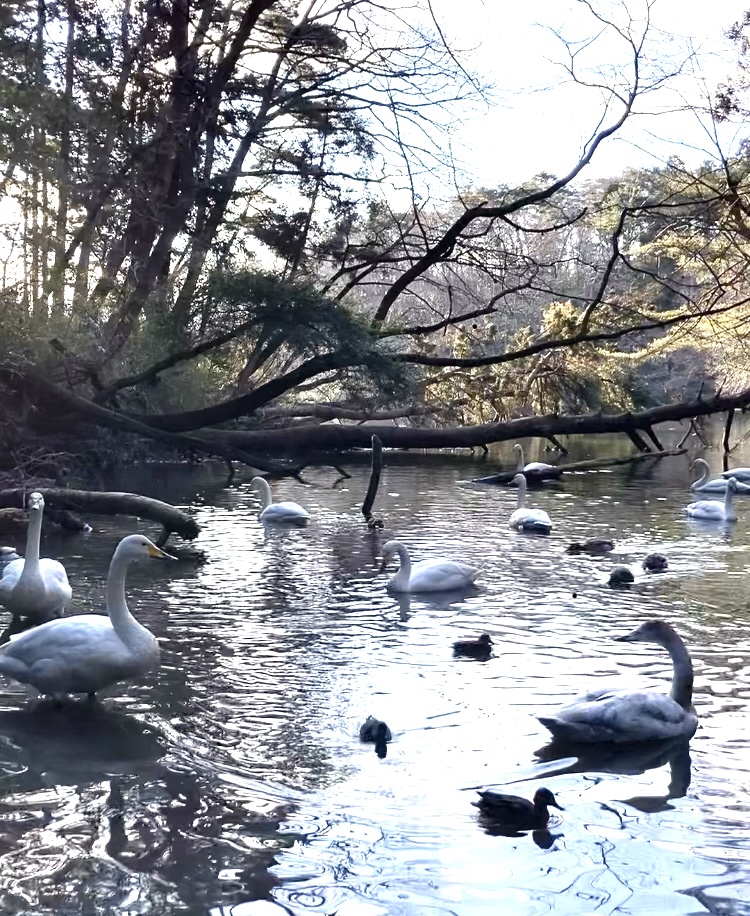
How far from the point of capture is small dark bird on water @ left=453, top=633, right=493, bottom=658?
8773 mm

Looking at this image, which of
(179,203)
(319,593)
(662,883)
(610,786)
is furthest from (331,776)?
(179,203)

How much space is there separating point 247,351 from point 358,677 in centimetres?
1020

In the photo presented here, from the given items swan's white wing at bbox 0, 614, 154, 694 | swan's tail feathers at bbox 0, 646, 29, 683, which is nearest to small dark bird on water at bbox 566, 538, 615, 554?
swan's white wing at bbox 0, 614, 154, 694

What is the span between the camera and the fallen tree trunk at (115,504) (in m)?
13.0

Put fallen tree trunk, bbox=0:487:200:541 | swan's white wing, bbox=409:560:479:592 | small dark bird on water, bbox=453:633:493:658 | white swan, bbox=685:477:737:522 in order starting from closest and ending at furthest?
1. small dark bird on water, bbox=453:633:493:658
2. swan's white wing, bbox=409:560:479:592
3. fallen tree trunk, bbox=0:487:200:541
4. white swan, bbox=685:477:737:522

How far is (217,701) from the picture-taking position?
24.6ft

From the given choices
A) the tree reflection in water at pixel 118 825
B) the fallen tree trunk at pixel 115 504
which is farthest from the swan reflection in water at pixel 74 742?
the fallen tree trunk at pixel 115 504

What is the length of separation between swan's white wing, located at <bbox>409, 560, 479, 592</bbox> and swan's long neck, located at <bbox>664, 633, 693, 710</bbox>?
4.04 m

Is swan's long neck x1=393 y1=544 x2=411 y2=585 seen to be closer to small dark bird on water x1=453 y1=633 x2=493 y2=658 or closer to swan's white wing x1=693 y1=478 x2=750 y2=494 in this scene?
small dark bird on water x1=453 y1=633 x2=493 y2=658

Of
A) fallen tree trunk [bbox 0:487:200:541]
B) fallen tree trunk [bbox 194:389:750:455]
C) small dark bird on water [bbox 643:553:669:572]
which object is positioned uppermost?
fallen tree trunk [bbox 194:389:750:455]

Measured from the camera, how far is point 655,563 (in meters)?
12.6

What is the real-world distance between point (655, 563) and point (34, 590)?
6.49 metres

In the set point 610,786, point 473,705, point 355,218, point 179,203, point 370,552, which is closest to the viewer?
point 610,786

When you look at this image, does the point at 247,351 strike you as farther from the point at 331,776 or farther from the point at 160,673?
the point at 331,776
